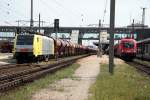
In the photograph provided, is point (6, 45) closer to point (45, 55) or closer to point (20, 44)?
point (45, 55)

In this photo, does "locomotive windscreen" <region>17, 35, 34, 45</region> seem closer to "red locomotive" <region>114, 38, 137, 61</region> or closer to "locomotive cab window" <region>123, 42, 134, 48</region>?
"red locomotive" <region>114, 38, 137, 61</region>

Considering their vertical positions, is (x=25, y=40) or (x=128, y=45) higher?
(x=25, y=40)

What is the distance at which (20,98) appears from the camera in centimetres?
1350

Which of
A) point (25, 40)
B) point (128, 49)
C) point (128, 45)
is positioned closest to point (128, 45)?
point (128, 45)

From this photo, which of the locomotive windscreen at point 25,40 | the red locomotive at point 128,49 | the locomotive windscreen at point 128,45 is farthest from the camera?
the locomotive windscreen at point 128,45

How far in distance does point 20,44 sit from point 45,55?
6.83m

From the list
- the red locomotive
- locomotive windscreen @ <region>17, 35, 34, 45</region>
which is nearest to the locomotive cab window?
the red locomotive

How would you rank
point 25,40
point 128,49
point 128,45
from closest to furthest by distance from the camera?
point 25,40, point 128,49, point 128,45

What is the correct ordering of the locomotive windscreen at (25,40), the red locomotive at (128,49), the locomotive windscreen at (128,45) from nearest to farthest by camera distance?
the locomotive windscreen at (25,40), the red locomotive at (128,49), the locomotive windscreen at (128,45)

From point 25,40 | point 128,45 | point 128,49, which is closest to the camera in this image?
point 25,40

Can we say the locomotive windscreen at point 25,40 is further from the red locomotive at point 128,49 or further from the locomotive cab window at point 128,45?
the locomotive cab window at point 128,45

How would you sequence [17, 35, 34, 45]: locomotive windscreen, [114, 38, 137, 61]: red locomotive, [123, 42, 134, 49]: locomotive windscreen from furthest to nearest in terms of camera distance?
[123, 42, 134, 49]: locomotive windscreen, [114, 38, 137, 61]: red locomotive, [17, 35, 34, 45]: locomotive windscreen

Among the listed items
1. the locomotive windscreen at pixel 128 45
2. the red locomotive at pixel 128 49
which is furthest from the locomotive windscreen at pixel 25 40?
the locomotive windscreen at pixel 128 45

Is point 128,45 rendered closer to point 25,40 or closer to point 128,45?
point 128,45
